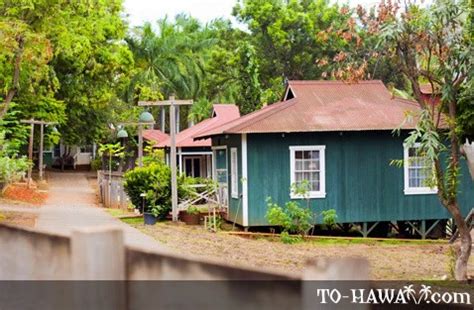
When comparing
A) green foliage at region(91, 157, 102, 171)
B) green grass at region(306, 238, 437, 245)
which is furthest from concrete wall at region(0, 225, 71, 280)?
green foliage at region(91, 157, 102, 171)

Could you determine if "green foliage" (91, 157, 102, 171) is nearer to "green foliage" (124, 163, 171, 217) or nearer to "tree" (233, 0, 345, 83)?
"tree" (233, 0, 345, 83)

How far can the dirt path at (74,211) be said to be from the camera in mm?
18025

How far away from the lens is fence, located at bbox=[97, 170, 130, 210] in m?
28.2

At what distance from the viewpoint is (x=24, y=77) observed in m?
25.3

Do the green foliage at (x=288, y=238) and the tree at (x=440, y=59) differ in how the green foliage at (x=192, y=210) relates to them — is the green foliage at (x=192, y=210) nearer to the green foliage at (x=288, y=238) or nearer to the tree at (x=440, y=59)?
the green foliage at (x=288, y=238)

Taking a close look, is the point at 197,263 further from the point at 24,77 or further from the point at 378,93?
the point at 24,77

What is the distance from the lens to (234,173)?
22.5 meters

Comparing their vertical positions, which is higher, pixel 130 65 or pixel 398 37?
pixel 130 65

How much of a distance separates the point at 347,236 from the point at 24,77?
39.0 ft

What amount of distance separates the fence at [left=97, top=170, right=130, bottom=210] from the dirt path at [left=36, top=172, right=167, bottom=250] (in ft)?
1.71

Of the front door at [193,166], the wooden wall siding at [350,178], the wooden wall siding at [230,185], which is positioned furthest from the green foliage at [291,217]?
the front door at [193,166]

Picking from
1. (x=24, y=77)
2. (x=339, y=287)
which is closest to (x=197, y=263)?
(x=339, y=287)

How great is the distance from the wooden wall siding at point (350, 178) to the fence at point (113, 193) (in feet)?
24.3

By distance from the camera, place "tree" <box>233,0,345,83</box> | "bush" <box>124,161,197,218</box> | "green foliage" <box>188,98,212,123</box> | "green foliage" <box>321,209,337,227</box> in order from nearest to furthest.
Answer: "green foliage" <box>321,209,337,227</box> < "bush" <box>124,161,197,218</box> < "tree" <box>233,0,345,83</box> < "green foliage" <box>188,98,212,123</box>
